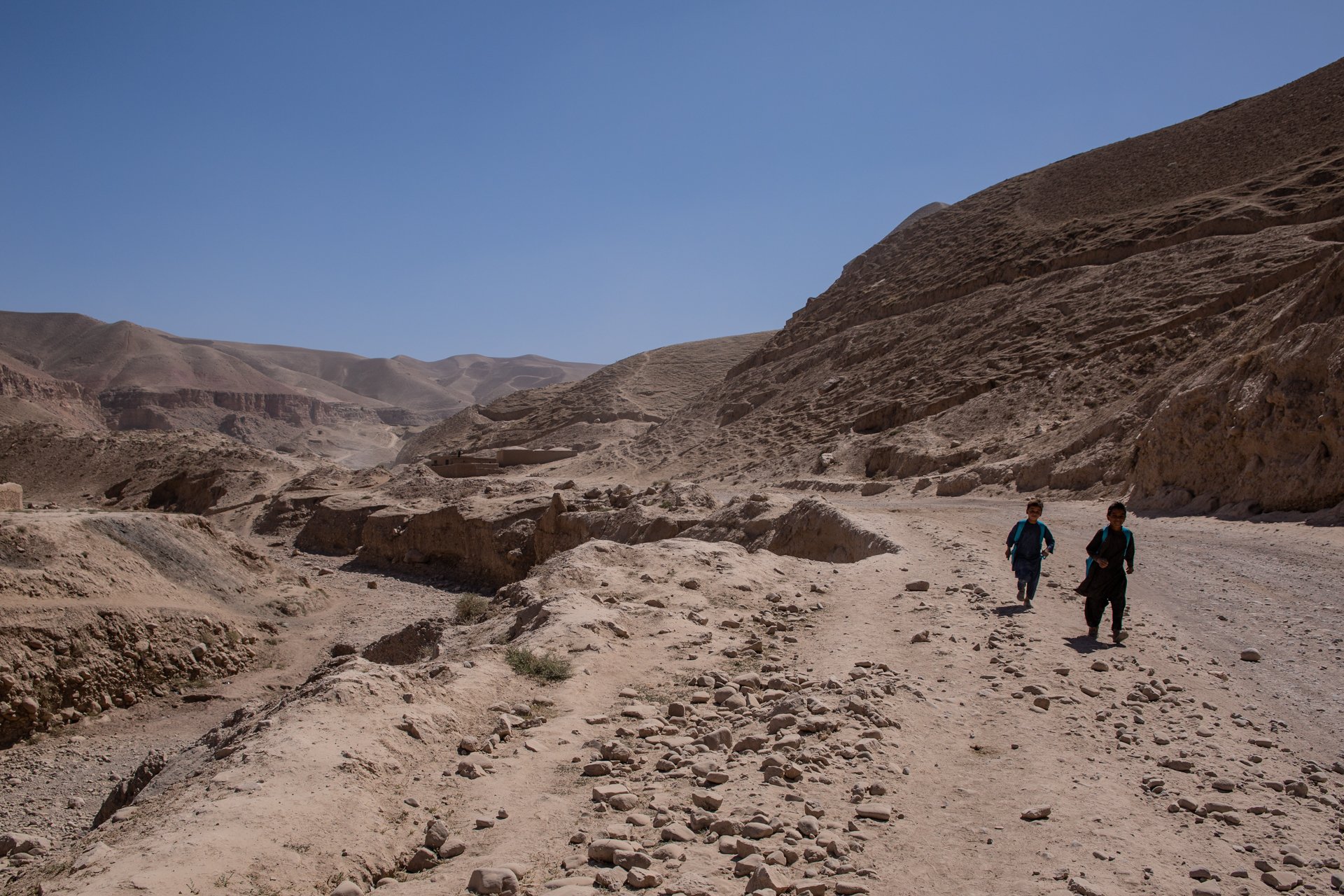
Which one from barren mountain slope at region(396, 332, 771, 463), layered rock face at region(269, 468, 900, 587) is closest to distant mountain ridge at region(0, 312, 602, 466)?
barren mountain slope at region(396, 332, 771, 463)

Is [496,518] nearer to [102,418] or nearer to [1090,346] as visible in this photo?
[1090,346]

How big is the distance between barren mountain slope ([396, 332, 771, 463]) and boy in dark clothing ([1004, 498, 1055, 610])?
39.6m

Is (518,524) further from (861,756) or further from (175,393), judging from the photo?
(175,393)

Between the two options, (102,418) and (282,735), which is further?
(102,418)

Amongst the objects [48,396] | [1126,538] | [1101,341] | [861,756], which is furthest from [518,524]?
[48,396]

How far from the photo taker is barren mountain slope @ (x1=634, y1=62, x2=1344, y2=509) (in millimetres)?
12820

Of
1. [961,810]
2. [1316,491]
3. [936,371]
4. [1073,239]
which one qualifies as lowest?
[961,810]

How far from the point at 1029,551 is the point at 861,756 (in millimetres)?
3760

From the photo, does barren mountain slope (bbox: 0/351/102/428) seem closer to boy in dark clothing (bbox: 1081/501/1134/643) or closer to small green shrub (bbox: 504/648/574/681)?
small green shrub (bbox: 504/648/574/681)

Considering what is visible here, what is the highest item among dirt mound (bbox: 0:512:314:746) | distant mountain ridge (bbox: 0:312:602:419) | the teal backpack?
distant mountain ridge (bbox: 0:312:602:419)

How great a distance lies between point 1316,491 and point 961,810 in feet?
33.8

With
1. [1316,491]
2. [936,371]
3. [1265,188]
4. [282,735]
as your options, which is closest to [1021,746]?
[282,735]

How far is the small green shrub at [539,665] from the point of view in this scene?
221 inches

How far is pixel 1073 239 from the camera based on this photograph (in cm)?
3225
